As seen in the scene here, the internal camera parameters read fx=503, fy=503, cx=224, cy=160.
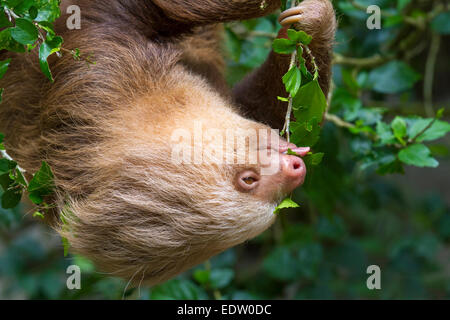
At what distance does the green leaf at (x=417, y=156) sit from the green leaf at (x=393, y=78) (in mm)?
1000

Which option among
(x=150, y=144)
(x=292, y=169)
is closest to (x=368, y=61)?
(x=292, y=169)

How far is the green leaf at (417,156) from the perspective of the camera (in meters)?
2.76

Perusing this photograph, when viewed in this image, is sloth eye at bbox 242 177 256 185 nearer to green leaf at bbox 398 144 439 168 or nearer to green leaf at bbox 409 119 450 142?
green leaf at bbox 398 144 439 168

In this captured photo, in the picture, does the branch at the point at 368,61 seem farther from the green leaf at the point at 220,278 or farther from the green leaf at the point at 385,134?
the green leaf at the point at 220,278

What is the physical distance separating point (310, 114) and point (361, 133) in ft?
3.61

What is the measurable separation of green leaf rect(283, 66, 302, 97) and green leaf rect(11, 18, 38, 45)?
1.08 meters

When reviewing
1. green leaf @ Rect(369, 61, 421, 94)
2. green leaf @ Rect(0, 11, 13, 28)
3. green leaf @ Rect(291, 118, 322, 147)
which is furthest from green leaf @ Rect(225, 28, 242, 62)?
green leaf @ Rect(0, 11, 13, 28)

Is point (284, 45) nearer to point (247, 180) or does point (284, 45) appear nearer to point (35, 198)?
point (247, 180)

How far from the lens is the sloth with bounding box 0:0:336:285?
8.01 feet

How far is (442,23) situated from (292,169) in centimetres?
226

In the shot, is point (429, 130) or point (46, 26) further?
point (429, 130)

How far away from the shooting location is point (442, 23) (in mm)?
3850

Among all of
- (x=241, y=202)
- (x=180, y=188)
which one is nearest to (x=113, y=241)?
(x=180, y=188)

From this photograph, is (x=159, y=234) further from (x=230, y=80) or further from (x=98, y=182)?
(x=230, y=80)
